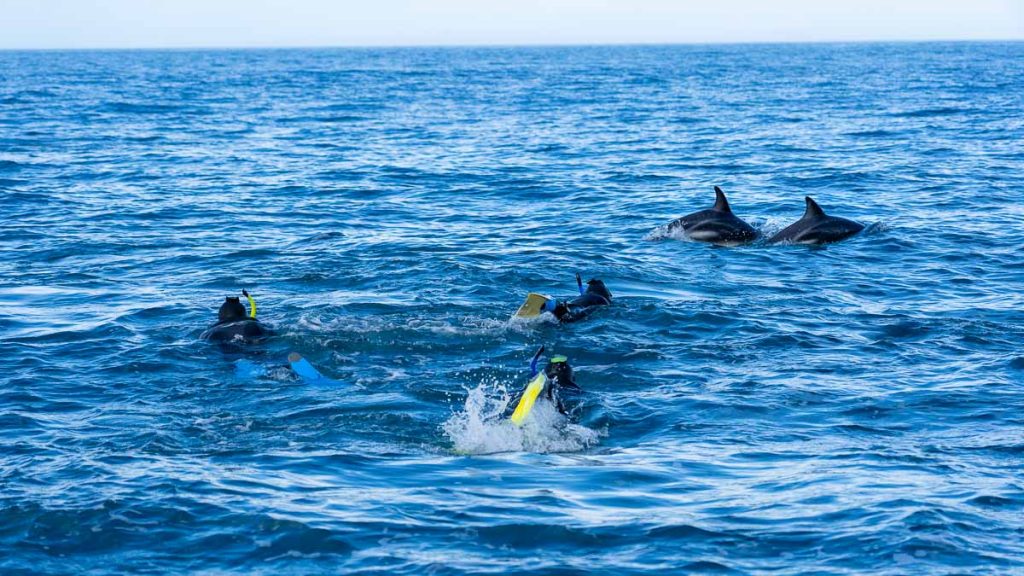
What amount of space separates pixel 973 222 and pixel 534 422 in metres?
16.0

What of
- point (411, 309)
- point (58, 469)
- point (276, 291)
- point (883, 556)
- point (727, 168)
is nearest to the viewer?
point (883, 556)

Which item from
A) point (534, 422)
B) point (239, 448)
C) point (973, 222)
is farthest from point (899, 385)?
point (973, 222)

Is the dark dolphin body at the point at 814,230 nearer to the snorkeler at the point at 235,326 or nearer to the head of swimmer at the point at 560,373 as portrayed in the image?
the head of swimmer at the point at 560,373

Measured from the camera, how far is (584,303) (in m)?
17.4

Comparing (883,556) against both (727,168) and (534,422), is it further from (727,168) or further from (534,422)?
(727,168)

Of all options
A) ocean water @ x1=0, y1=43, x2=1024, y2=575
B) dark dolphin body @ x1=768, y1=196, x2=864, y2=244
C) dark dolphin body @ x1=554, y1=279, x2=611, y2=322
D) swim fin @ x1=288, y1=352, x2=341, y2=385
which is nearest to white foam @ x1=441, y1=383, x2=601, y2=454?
ocean water @ x1=0, y1=43, x2=1024, y2=575

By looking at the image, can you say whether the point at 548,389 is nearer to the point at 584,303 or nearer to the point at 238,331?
the point at 584,303

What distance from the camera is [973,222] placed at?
24.9 meters

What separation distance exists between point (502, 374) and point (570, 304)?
294cm

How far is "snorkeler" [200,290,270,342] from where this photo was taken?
1566 cm

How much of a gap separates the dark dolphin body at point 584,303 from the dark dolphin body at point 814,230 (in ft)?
19.3

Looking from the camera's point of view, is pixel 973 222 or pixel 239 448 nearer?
pixel 239 448

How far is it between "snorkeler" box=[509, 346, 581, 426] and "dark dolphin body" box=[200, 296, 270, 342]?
14.4ft

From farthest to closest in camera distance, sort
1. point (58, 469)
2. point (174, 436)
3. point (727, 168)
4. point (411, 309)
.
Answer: point (727, 168) → point (411, 309) → point (174, 436) → point (58, 469)
